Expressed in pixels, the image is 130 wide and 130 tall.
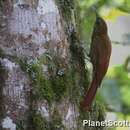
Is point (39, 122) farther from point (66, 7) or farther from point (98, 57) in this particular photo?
point (66, 7)

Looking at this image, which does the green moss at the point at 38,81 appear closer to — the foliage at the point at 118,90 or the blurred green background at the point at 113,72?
the blurred green background at the point at 113,72

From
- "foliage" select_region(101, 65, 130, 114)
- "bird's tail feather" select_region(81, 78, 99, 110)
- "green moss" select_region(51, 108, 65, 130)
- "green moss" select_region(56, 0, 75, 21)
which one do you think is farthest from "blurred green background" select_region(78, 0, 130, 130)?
"green moss" select_region(51, 108, 65, 130)

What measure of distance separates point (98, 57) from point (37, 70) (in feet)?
0.91

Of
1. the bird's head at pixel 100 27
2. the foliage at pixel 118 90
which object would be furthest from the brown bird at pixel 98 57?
the foliage at pixel 118 90

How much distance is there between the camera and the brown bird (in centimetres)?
211

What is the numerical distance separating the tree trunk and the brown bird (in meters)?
0.06

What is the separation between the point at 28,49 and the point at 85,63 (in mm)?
310

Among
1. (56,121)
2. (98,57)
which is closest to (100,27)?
(98,57)

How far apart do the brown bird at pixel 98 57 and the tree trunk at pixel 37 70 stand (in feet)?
0.19

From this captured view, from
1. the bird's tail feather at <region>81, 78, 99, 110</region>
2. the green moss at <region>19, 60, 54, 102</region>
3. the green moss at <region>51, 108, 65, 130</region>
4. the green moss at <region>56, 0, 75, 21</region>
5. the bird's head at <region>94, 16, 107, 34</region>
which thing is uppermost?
the green moss at <region>56, 0, 75, 21</region>

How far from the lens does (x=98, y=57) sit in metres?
2.17

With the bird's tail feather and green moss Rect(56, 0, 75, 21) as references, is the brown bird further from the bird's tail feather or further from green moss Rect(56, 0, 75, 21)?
green moss Rect(56, 0, 75, 21)

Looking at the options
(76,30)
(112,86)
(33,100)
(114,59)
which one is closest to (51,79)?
(33,100)

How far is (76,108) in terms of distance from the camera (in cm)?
211
